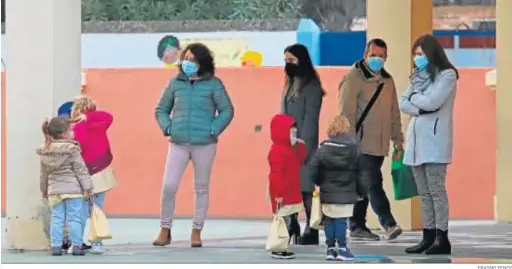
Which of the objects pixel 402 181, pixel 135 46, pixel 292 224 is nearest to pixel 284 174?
pixel 292 224

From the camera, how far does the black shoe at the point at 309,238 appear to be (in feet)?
38.5

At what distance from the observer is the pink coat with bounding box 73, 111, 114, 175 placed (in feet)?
35.5

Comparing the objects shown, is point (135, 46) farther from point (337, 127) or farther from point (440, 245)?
point (440, 245)

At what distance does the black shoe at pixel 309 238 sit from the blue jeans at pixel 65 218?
2.26m

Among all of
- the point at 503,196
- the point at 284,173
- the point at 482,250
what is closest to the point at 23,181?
the point at 284,173

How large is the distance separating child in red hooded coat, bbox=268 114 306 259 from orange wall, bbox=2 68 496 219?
5223 mm

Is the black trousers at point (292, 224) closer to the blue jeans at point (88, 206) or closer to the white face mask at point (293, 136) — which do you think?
the white face mask at point (293, 136)

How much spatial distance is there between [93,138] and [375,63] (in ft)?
9.27

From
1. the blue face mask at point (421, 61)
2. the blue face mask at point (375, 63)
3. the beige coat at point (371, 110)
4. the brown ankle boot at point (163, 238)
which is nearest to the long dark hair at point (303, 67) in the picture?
the beige coat at point (371, 110)

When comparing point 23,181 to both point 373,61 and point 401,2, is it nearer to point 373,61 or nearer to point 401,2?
point 373,61

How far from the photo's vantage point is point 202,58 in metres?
11.5

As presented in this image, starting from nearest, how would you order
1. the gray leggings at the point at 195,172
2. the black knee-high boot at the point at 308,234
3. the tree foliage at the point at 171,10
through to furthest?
the gray leggings at the point at 195,172, the black knee-high boot at the point at 308,234, the tree foliage at the point at 171,10

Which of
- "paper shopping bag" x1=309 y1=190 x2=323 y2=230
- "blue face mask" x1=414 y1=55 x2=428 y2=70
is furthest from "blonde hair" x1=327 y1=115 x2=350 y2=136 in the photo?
"blue face mask" x1=414 y1=55 x2=428 y2=70

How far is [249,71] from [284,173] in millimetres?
5685
